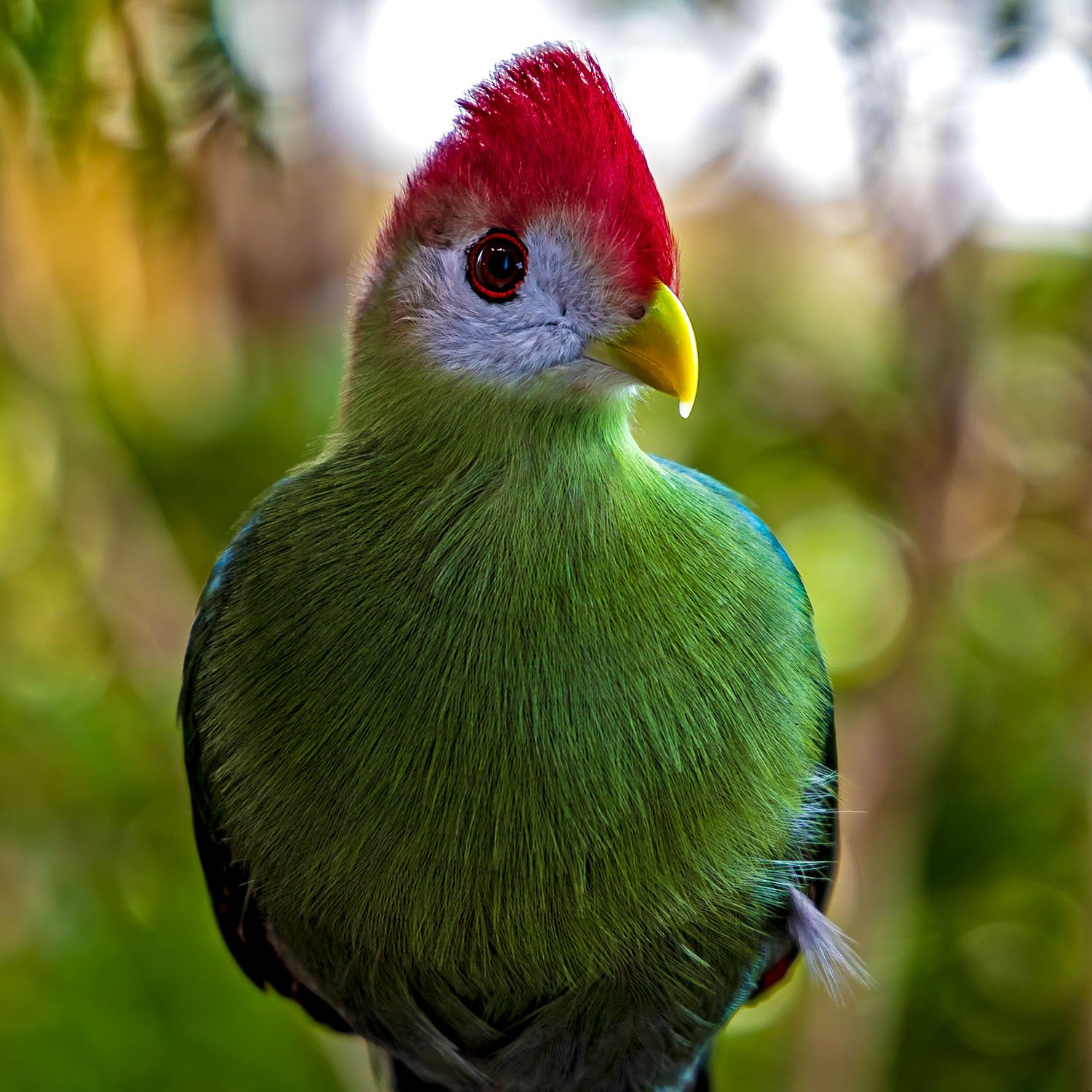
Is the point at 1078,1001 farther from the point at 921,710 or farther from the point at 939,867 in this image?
the point at 921,710

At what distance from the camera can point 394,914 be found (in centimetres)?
106

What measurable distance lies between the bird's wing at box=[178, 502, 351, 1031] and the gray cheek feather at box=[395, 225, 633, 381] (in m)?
0.31

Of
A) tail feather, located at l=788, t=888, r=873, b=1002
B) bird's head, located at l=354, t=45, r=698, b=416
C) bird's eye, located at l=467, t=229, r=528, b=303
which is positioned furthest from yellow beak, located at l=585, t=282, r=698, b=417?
tail feather, located at l=788, t=888, r=873, b=1002

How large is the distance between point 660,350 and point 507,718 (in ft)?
1.27

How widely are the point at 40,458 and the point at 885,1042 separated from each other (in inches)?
119

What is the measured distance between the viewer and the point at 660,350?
1.13 meters

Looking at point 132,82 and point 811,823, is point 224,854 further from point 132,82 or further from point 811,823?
point 132,82

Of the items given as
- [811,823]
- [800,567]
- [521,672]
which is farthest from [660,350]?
[800,567]

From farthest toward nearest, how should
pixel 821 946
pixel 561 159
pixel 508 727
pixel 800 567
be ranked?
pixel 800 567, pixel 821 946, pixel 561 159, pixel 508 727

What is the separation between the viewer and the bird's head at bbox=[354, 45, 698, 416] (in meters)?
1.15

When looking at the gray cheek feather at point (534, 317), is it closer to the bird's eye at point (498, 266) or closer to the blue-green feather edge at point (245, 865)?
the bird's eye at point (498, 266)

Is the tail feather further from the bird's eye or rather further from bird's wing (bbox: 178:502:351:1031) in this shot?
the bird's eye

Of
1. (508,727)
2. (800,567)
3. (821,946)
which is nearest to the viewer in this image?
(508,727)

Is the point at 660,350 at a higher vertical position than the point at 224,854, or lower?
higher
